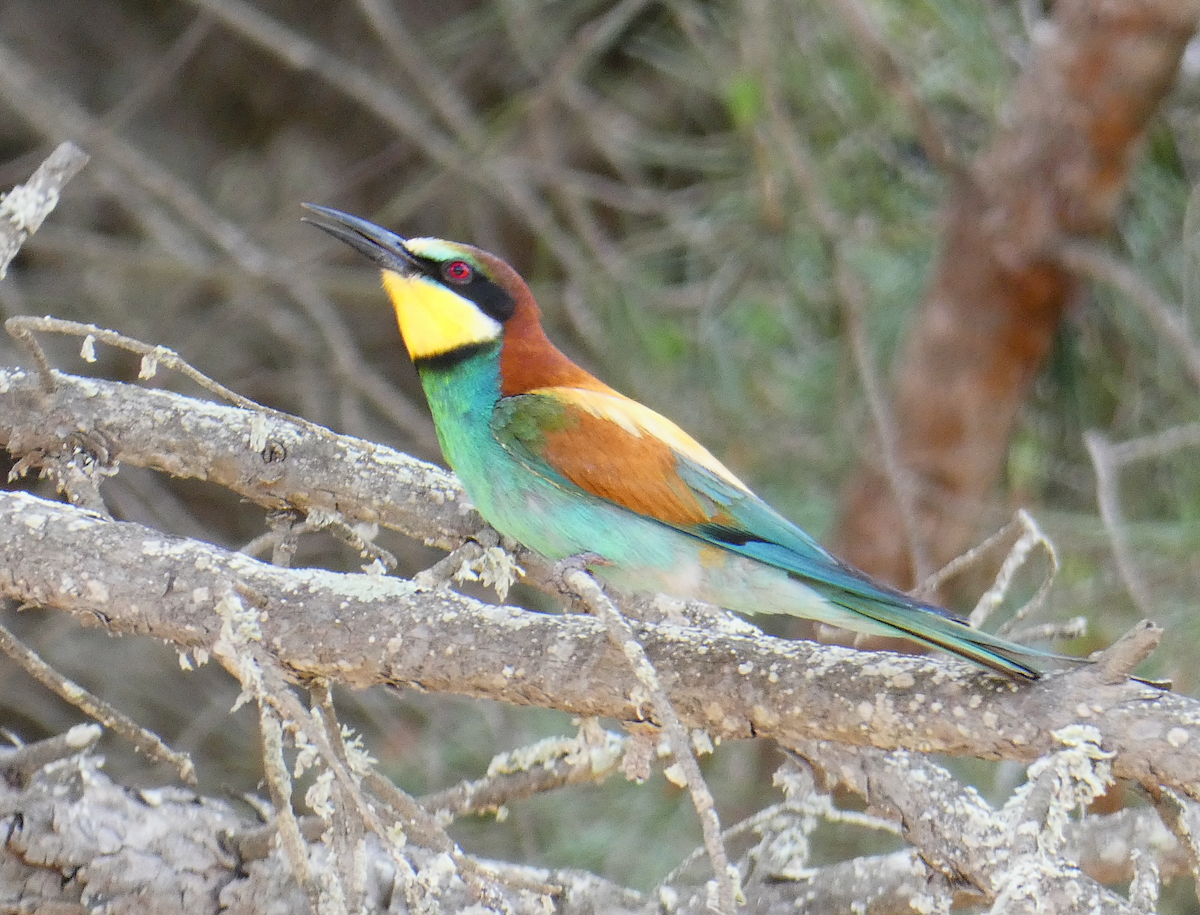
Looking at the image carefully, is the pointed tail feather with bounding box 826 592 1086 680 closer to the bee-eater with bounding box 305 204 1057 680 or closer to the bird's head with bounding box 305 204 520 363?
the bee-eater with bounding box 305 204 1057 680

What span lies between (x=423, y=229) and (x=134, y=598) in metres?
2.42

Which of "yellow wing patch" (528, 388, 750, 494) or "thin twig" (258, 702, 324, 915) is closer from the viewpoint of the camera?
"thin twig" (258, 702, 324, 915)

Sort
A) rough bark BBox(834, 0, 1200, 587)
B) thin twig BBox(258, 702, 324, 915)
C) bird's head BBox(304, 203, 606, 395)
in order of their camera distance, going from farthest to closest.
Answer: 1. rough bark BBox(834, 0, 1200, 587)
2. bird's head BBox(304, 203, 606, 395)
3. thin twig BBox(258, 702, 324, 915)

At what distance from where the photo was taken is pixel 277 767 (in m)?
1.05

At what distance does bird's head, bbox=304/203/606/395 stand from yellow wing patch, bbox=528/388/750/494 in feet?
0.21

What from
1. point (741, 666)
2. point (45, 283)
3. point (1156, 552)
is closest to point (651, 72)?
point (45, 283)

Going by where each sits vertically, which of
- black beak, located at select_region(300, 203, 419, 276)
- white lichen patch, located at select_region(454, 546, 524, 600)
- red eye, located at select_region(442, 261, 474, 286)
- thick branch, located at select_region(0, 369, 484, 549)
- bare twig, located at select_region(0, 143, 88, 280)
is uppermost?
bare twig, located at select_region(0, 143, 88, 280)

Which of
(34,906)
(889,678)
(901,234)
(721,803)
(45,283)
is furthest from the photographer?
(45,283)

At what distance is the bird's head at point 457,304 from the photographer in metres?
1.74

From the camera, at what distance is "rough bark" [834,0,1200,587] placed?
98.3 inches

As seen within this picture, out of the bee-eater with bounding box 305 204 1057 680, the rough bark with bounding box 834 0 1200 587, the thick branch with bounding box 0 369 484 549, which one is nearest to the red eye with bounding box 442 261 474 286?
the bee-eater with bounding box 305 204 1057 680

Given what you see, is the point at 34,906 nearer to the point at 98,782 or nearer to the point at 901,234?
the point at 98,782

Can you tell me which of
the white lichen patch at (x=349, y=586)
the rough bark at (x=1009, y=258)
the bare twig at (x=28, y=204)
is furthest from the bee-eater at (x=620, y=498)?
the rough bark at (x=1009, y=258)

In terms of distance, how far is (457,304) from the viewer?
1798mm
